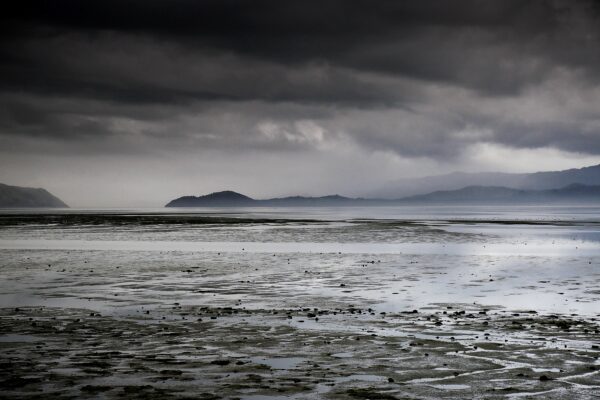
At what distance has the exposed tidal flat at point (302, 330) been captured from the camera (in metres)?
11.7

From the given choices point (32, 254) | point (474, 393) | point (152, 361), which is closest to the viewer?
point (474, 393)

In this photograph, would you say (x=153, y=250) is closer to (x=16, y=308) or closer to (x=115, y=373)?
(x=16, y=308)

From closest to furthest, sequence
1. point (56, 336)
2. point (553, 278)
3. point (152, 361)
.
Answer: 1. point (152, 361)
2. point (56, 336)
3. point (553, 278)

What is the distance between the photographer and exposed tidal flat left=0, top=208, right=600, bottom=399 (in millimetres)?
11656

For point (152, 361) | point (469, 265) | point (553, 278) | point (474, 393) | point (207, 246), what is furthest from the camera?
point (207, 246)

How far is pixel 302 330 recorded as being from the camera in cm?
1748

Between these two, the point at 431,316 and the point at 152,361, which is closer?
the point at 152,361

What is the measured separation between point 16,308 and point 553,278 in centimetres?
2456

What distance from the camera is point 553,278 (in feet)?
99.5

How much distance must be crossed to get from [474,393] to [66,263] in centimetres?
3362

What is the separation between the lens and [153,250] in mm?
50375

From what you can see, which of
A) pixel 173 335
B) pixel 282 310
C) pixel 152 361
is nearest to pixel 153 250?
pixel 282 310

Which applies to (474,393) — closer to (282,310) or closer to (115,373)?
(115,373)

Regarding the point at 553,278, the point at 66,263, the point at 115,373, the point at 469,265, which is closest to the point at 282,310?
the point at 115,373
